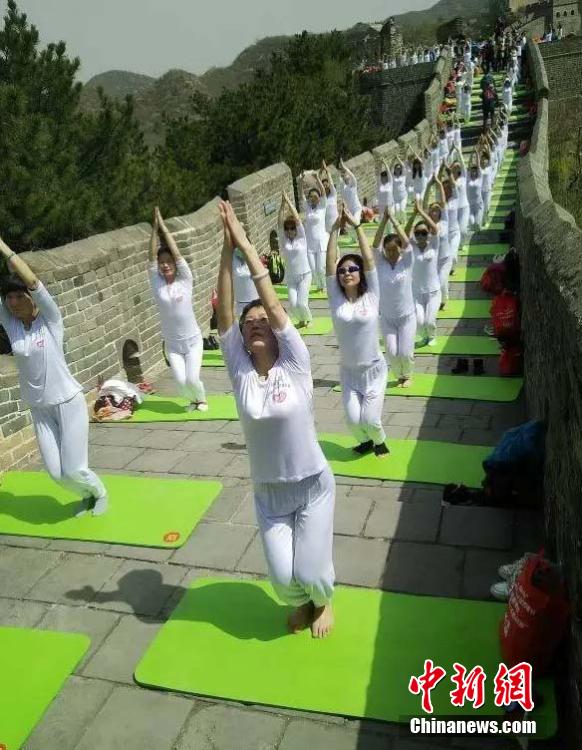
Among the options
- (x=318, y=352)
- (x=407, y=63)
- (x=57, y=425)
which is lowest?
(x=318, y=352)

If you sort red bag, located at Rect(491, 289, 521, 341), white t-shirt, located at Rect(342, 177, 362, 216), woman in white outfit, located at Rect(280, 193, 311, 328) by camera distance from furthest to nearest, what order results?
white t-shirt, located at Rect(342, 177, 362, 216), woman in white outfit, located at Rect(280, 193, 311, 328), red bag, located at Rect(491, 289, 521, 341)

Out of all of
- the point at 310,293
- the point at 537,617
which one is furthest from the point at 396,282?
the point at 310,293

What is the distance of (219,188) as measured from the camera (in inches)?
899

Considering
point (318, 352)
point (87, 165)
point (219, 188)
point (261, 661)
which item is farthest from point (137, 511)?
point (219, 188)

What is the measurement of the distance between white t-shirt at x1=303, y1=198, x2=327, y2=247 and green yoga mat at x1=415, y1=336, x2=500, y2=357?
10.5 feet

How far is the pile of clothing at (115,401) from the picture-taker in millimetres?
7875

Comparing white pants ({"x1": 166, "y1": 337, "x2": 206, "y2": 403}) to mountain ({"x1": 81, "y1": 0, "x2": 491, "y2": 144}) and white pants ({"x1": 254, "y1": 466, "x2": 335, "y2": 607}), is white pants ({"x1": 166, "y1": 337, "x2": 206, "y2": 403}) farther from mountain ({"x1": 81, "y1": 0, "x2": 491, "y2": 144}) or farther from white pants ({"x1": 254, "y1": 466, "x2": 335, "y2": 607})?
mountain ({"x1": 81, "y1": 0, "x2": 491, "y2": 144})

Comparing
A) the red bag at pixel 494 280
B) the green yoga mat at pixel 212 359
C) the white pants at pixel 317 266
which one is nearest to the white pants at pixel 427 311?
the red bag at pixel 494 280

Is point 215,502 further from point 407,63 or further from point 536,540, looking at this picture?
point 407,63

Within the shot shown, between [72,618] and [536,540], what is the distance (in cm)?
325

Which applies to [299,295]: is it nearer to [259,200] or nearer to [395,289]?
[395,289]

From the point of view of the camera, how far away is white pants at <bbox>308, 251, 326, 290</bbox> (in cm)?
1238

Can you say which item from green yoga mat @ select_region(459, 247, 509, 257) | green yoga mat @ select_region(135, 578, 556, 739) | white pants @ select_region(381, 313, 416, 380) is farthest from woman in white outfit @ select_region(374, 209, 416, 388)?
green yoga mat @ select_region(459, 247, 509, 257)

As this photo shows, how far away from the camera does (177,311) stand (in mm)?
7379
